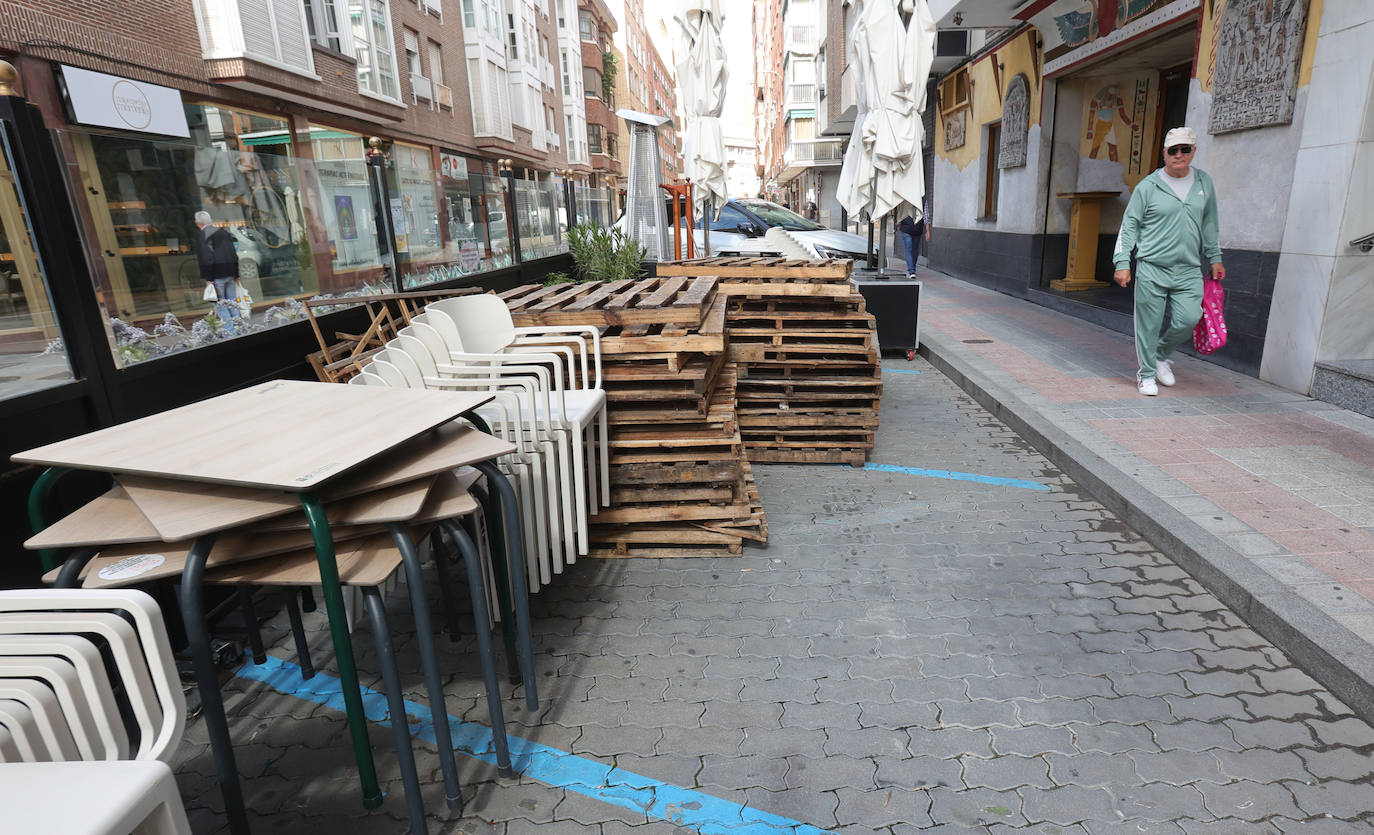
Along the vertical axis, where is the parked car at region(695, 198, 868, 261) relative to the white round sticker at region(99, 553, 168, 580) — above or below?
above

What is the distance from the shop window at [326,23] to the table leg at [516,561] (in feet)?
63.6

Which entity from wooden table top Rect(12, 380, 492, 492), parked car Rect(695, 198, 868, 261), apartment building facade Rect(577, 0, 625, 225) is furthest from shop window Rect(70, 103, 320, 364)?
apartment building facade Rect(577, 0, 625, 225)

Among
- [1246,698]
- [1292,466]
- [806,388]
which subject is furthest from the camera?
[806,388]

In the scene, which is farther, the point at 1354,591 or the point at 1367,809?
the point at 1354,591

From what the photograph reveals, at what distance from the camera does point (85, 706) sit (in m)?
1.49

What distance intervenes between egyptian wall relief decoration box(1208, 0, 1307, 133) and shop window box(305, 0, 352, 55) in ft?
59.9

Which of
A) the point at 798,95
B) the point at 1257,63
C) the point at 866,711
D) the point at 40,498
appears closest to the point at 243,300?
the point at 40,498

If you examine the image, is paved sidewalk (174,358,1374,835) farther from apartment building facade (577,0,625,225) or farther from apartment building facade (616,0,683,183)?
apartment building facade (616,0,683,183)

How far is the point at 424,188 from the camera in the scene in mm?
7332

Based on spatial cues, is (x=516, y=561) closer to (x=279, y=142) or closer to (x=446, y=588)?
(x=446, y=588)

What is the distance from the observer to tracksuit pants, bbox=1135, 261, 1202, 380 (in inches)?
225

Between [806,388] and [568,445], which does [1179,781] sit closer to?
[568,445]

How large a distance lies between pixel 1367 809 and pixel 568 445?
9.41 feet

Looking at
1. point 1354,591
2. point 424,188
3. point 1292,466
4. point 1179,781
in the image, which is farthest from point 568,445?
point 424,188
